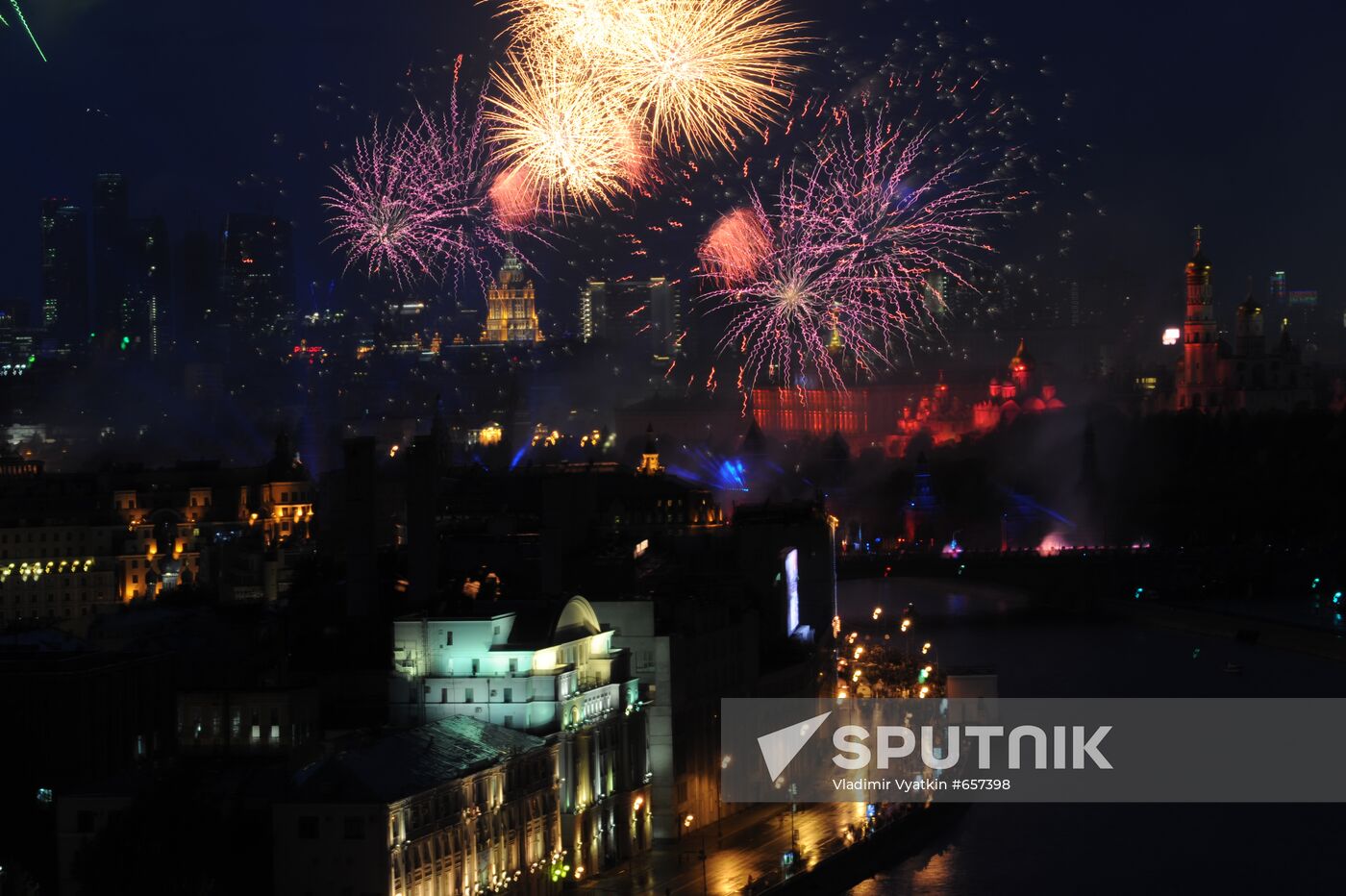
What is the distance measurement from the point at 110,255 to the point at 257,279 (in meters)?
3.80

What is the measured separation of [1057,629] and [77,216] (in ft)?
103

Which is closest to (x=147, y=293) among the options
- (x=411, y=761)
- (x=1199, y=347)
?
(x=1199, y=347)

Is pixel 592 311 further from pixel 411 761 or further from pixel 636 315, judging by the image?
pixel 411 761

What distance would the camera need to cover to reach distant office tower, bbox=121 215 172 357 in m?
61.3

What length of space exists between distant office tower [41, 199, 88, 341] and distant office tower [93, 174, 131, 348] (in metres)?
0.32

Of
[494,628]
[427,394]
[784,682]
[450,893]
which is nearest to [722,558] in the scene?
[784,682]

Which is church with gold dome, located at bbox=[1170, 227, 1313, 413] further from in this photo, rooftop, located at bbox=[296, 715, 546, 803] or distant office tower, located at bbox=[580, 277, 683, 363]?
rooftop, located at bbox=[296, 715, 546, 803]

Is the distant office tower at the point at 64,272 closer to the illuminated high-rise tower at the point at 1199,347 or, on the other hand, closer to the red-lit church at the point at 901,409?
the red-lit church at the point at 901,409

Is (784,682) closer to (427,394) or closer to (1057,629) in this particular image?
(1057,629)

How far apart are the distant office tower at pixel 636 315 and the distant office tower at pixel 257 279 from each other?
7318 mm

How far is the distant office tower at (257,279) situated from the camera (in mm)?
60875

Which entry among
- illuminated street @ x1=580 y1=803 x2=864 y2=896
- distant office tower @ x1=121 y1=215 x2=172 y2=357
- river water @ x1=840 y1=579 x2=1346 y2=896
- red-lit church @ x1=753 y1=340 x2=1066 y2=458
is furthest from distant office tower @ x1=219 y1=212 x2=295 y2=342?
illuminated street @ x1=580 y1=803 x2=864 y2=896

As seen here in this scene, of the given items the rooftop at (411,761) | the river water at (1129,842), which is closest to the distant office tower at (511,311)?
the river water at (1129,842)

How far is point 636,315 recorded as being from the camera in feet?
221
